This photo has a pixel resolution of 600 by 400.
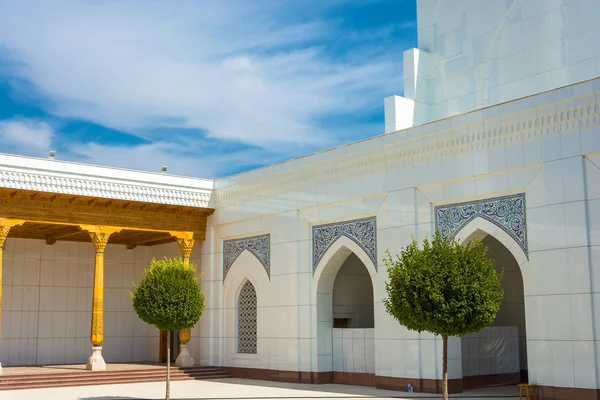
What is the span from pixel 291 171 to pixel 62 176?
4167 mm

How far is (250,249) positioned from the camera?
1507cm

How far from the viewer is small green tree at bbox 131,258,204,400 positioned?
35.8ft

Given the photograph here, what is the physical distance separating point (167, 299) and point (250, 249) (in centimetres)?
424

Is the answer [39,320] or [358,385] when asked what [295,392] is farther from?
[39,320]

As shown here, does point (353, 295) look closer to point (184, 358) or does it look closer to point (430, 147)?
point (184, 358)

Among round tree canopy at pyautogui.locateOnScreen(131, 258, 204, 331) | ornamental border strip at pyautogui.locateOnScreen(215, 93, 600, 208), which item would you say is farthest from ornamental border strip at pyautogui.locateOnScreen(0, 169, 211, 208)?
round tree canopy at pyautogui.locateOnScreen(131, 258, 204, 331)

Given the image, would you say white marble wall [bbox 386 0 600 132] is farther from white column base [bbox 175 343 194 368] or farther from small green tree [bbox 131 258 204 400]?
white column base [bbox 175 343 194 368]

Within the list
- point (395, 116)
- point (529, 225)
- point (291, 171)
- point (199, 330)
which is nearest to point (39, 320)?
point (199, 330)

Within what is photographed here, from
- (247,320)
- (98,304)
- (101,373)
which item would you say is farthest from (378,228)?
(101,373)

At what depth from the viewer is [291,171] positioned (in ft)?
46.3

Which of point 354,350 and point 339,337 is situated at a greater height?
point 339,337

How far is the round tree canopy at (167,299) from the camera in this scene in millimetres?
10922

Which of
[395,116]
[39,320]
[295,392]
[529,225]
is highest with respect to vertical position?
[395,116]

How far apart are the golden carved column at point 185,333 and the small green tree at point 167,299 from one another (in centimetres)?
419
